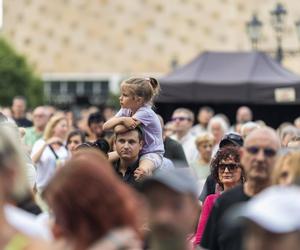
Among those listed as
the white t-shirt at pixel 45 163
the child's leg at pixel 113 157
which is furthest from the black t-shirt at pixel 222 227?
the white t-shirt at pixel 45 163

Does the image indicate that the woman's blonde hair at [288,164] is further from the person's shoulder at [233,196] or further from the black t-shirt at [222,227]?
the person's shoulder at [233,196]

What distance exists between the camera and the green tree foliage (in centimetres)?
5512

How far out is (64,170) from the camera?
6.04 meters

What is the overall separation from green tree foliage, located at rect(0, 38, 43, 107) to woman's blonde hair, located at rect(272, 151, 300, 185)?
4731cm

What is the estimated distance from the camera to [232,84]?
25.1 metres

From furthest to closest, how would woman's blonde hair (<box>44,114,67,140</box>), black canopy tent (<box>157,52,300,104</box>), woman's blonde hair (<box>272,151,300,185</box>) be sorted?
black canopy tent (<box>157,52,300,104</box>)
woman's blonde hair (<box>44,114,67,140</box>)
woman's blonde hair (<box>272,151,300,185</box>)

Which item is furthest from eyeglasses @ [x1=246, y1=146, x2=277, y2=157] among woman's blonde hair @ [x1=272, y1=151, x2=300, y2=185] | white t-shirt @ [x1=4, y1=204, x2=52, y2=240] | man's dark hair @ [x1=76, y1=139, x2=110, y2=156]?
man's dark hair @ [x1=76, y1=139, x2=110, y2=156]

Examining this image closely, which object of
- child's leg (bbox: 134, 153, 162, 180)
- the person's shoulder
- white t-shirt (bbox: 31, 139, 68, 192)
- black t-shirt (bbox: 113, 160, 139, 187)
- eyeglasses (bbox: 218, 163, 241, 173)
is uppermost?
the person's shoulder

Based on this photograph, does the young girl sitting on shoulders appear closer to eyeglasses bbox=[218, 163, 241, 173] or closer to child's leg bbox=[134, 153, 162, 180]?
child's leg bbox=[134, 153, 162, 180]

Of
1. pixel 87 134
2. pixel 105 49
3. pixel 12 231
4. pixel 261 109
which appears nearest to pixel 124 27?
pixel 105 49

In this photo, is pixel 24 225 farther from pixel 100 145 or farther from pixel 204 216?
pixel 100 145

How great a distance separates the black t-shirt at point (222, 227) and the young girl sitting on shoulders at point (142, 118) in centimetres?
212

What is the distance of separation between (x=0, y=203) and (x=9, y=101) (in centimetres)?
4891

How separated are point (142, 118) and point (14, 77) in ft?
147
